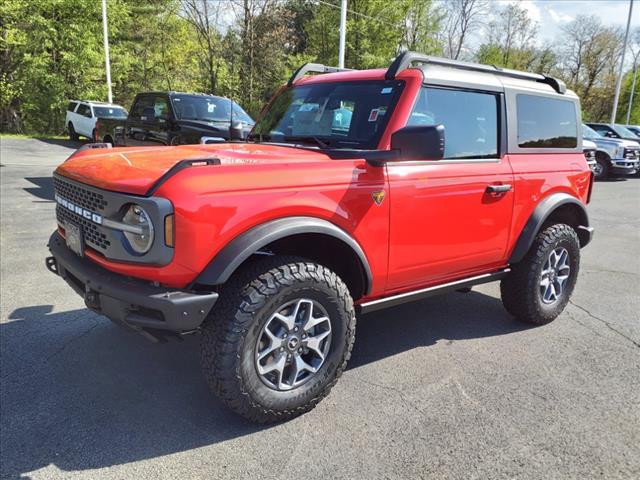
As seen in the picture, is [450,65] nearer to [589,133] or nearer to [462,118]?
[462,118]

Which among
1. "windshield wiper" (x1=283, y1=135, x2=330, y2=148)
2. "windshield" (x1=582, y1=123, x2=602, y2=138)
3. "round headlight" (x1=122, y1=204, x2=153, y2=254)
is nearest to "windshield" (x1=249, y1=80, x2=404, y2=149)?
"windshield wiper" (x1=283, y1=135, x2=330, y2=148)

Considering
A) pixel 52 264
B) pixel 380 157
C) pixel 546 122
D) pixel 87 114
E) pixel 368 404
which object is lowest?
pixel 368 404

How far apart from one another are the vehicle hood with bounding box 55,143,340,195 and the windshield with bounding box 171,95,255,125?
5.52 m

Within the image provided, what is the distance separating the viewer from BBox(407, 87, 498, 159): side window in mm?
3311

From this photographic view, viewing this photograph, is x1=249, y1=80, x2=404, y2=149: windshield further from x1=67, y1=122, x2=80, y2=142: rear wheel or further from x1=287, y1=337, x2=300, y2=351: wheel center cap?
x1=67, y1=122, x2=80, y2=142: rear wheel

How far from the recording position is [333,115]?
3.56 meters

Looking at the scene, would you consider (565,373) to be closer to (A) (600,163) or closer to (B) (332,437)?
(B) (332,437)

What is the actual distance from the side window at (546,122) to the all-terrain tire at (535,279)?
0.73 m

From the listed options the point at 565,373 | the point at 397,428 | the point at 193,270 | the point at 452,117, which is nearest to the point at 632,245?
the point at 565,373

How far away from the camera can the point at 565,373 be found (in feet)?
11.4

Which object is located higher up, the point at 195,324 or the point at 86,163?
the point at 86,163

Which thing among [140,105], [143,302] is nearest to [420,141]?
[143,302]

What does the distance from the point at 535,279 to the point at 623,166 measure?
15.3 metres

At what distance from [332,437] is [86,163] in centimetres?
213
